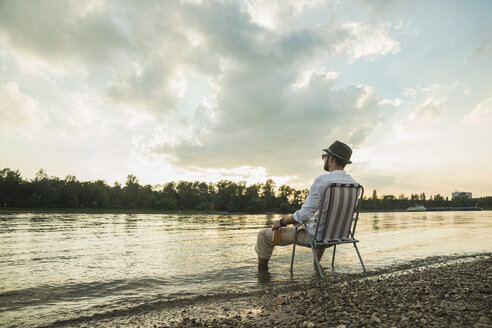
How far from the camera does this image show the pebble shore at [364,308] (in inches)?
114

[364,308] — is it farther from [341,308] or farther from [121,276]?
[121,276]

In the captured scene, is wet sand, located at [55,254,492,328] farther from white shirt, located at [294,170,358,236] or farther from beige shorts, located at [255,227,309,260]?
white shirt, located at [294,170,358,236]

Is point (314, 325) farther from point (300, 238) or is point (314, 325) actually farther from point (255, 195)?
point (255, 195)

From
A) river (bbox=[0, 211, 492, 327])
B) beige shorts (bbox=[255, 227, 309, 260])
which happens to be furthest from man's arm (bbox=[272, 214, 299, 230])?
river (bbox=[0, 211, 492, 327])

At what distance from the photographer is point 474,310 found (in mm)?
3002

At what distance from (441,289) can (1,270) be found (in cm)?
967

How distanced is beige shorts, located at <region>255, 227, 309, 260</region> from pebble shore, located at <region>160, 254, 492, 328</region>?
1419mm

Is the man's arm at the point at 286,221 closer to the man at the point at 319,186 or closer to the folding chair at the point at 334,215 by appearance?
the man at the point at 319,186

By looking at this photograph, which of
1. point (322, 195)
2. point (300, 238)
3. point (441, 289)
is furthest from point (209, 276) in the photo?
point (441, 289)

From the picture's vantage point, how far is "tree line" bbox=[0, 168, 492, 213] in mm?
91688

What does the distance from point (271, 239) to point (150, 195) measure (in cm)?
12579

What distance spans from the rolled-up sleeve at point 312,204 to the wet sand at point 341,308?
131cm

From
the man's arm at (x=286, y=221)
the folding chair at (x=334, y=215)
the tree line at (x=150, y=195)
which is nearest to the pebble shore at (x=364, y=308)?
the folding chair at (x=334, y=215)

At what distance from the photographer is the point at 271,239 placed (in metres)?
6.57
